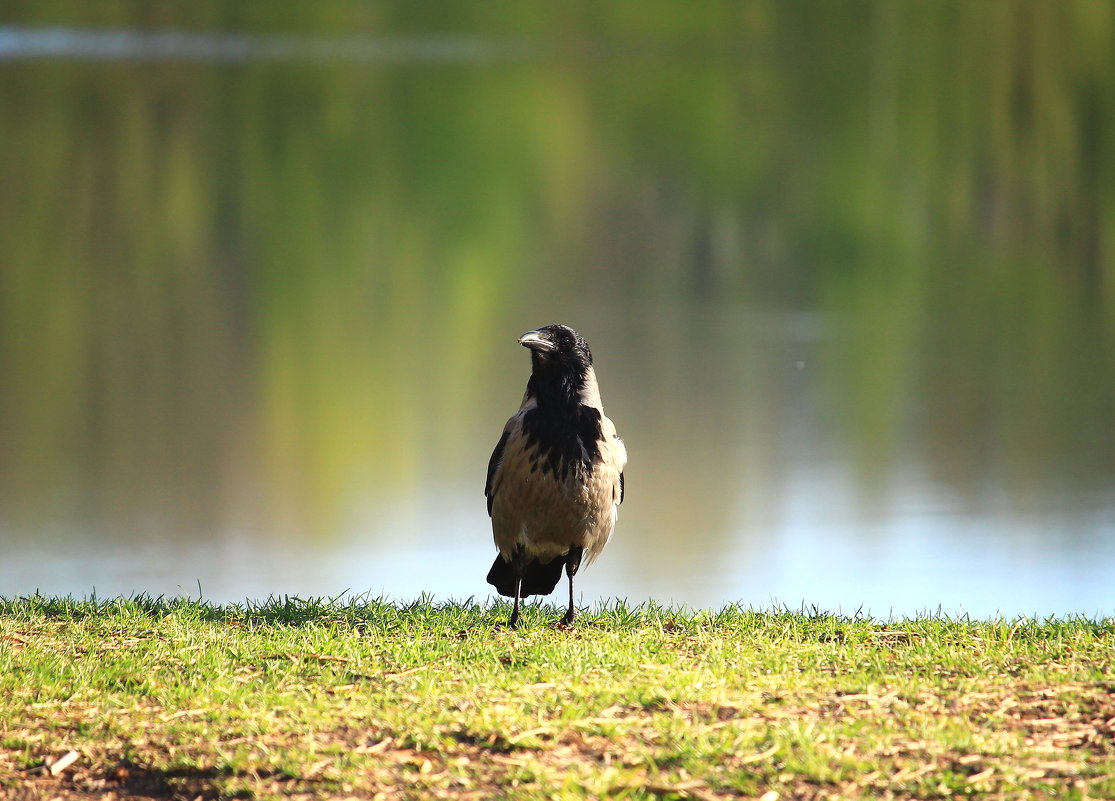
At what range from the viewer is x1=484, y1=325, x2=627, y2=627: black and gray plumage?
670 cm

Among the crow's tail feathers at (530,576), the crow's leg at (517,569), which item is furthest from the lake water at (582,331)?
the crow's leg at (517,569)

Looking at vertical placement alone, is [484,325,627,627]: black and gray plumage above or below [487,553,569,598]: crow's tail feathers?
above

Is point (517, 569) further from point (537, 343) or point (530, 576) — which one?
point (537, 343)

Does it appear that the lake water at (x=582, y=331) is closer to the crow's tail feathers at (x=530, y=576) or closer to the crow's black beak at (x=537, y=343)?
the crow's tail feathers at (x=530, y=576)

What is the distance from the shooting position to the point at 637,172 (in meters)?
45.0

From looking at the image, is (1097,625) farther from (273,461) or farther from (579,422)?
(273,461)

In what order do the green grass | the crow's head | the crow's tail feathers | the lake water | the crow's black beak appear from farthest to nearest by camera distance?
the lake water, the crow's tail feathers, the crow's head, the crow's black beak, the green grass

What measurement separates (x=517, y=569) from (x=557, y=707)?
1.85m

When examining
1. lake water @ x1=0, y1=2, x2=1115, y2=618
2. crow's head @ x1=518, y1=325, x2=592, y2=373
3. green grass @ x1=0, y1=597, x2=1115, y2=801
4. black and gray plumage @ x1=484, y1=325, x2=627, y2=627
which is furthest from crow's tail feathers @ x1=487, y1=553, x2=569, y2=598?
lake water @ x1=0, y1=2, x2=1115, y2=618

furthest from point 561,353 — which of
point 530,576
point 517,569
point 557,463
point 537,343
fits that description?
point 530,576

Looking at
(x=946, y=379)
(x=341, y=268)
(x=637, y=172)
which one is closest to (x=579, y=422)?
(x=946, y=379)

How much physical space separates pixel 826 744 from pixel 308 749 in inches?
66.9

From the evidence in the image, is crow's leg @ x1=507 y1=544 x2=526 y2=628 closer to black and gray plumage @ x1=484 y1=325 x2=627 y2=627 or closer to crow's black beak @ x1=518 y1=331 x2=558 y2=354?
black and gray plumage @ x1=484 y1=325 x2=627 y2=627

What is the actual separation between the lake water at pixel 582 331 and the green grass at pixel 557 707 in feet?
11.4
